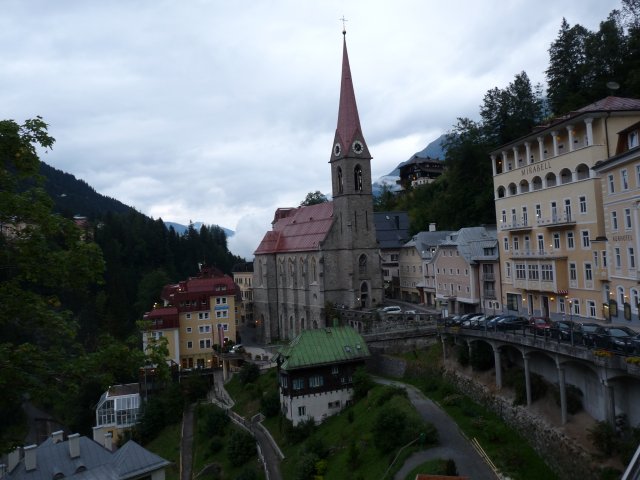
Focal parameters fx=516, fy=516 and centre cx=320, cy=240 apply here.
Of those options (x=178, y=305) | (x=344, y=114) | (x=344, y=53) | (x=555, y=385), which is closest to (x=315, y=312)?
(x=178, y=305)

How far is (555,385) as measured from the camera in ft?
90.6

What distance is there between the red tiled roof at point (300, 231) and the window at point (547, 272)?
87.9 ft

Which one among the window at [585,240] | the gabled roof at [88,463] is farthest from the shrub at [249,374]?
the window at [585,240]

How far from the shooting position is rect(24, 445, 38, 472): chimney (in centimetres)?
2819

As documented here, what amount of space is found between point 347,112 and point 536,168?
26873 mm

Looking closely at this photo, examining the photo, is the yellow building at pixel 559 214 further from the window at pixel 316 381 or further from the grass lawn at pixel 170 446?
the grass lawn at pixel 170 446

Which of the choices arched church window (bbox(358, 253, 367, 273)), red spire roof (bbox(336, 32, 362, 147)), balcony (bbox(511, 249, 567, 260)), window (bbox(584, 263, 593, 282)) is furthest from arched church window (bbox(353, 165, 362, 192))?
window (bbox(584, 263, 593, 282))

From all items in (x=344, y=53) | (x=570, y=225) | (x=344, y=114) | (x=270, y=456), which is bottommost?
(x=270, y=456)

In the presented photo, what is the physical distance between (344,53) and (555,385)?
46709 mm

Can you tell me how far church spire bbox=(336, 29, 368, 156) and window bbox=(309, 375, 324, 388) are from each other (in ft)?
97.3

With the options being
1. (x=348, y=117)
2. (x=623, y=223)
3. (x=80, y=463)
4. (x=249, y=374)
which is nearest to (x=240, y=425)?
(x=249, y=374)

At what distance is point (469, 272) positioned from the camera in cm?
4972

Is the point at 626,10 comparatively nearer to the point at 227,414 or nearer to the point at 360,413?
the point at 360,413

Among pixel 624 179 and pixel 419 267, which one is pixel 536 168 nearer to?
pixel 624 179
